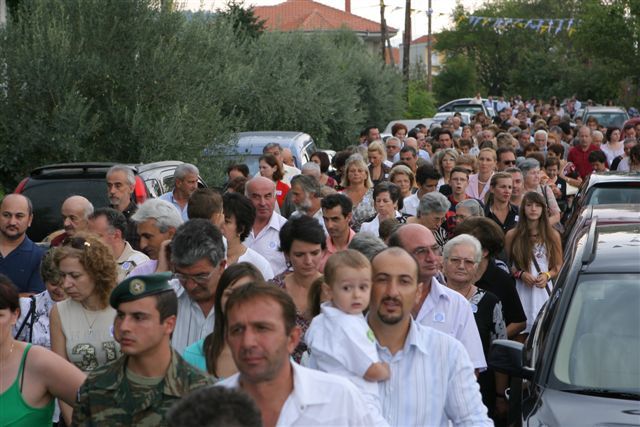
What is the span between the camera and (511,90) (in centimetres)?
10281

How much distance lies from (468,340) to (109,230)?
2.95 m

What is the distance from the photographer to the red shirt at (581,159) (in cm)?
2077

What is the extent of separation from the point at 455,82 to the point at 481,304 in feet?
262

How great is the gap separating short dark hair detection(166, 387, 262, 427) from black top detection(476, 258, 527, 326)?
5163 mm

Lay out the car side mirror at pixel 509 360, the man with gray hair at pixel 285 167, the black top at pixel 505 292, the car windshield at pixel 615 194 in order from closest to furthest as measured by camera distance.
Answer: the car side mirror at pixel 509 360, the black top at pixel 505 292, the car windshield at pixel 615 194, the man with gray hair at pixel 285 167

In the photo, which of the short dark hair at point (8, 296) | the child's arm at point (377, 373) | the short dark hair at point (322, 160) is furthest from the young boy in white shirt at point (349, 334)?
the short dark hair at point (322, 160)

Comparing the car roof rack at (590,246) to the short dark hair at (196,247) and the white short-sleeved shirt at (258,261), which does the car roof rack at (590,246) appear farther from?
→ the short dark hair at (196,247)

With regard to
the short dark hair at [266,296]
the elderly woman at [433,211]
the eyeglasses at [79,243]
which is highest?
the short dark hair at [266,296]

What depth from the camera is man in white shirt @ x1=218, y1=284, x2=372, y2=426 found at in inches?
161

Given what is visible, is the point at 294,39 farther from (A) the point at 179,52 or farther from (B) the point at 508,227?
(B) the point at 508,227

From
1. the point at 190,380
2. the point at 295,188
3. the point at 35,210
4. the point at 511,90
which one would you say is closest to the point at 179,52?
the point at 35,210

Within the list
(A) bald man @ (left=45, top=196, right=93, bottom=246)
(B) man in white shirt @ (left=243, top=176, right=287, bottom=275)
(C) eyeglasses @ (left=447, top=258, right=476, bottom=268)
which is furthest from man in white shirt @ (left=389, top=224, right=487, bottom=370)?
(A) bald man @ (left=45, top=196, right=93, bottom=246)

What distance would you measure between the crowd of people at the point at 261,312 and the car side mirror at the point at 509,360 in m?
0.14

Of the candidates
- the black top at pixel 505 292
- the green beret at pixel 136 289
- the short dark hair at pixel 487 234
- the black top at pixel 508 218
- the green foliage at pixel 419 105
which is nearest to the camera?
the green beret at pixel 136 289
